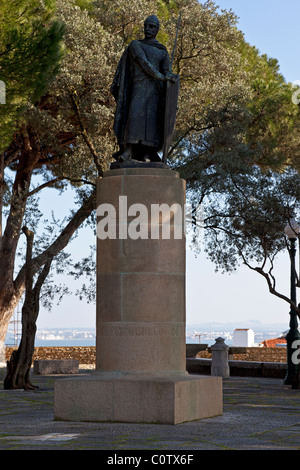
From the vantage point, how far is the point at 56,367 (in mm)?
21375

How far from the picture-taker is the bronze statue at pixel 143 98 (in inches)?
387

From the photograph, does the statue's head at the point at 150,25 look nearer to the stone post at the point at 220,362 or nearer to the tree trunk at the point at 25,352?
the tree trunk at the point at 25,352

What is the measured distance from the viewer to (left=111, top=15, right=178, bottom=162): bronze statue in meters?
9.83

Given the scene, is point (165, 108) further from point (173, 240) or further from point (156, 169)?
point (173, 240)

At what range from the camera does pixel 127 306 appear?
29.7 ft

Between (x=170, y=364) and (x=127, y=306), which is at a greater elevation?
(x=127, y=306)

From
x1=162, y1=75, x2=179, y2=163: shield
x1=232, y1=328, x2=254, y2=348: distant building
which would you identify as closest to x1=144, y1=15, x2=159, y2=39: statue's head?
x1=162, y1=75, x2=179, y2=163: shield

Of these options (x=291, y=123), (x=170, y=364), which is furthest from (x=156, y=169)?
(x=291, y=123)

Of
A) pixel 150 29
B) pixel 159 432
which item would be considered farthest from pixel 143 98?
pixel 159 432

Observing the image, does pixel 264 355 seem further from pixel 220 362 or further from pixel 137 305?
pixel 137 305

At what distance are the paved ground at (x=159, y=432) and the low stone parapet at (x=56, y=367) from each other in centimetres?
1003

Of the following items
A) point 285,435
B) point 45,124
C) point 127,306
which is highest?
point 45,124

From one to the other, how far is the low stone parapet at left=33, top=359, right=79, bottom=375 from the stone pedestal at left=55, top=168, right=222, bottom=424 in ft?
40.6
